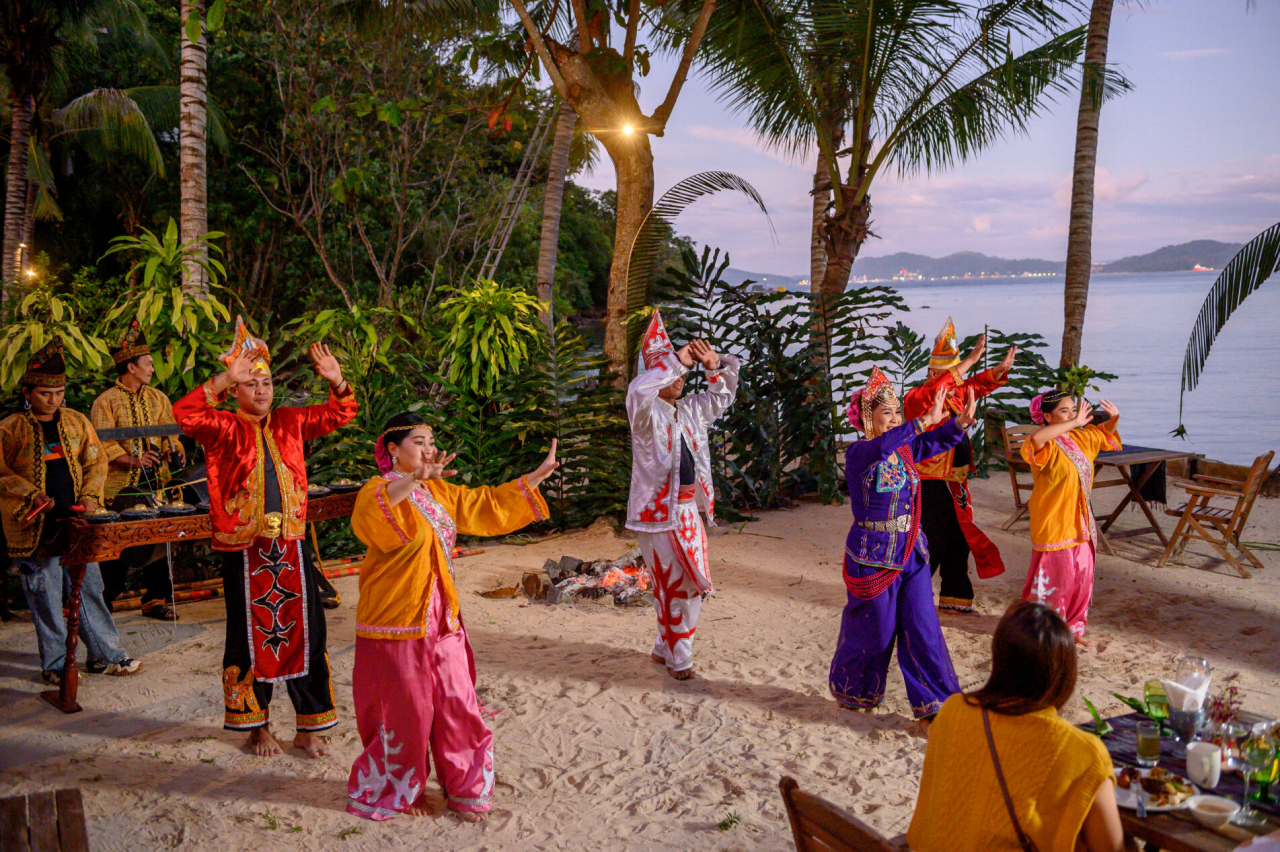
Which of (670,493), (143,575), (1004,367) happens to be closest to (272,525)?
(670,493)

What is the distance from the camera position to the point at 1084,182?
37.5 ft

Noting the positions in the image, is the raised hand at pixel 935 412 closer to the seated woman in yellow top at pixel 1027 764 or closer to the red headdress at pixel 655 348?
the red headdress at pixel 655 348

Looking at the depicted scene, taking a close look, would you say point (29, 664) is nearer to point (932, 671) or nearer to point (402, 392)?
point (402, 392)

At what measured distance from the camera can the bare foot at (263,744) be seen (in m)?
4.58

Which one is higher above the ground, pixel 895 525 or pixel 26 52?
pixel 26 52

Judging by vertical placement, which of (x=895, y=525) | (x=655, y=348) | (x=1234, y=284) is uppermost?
(x=1234, y=284)

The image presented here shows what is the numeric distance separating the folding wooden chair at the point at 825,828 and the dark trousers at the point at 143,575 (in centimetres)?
510

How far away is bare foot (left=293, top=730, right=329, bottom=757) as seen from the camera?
4574mm

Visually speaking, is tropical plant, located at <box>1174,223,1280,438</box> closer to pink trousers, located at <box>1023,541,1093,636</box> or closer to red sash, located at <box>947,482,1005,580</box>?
pink trousers, located at <box>1023,541,1093,636</box>

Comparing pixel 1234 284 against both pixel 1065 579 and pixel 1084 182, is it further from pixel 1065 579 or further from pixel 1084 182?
pixel 1084 182

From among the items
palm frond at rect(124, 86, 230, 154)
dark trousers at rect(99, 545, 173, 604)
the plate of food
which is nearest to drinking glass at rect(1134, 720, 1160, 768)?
the plate of food

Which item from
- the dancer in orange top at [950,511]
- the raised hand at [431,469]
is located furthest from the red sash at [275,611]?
the dancer in orange top at [950,511]

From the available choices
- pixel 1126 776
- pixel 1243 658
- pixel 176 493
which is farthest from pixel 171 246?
pixel 1243 658

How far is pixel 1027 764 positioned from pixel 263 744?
366 centimetres
